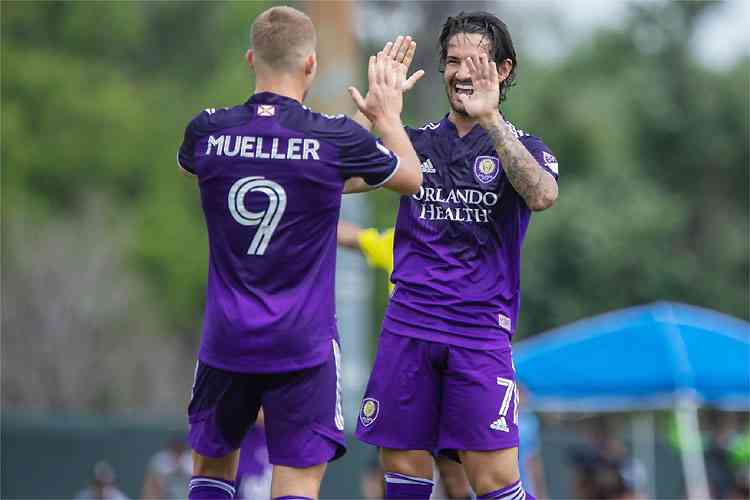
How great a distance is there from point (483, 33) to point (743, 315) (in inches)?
1059

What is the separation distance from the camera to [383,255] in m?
8.23

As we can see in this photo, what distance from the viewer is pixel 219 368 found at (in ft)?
17.8

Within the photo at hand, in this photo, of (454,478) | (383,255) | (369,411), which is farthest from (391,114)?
(454,478)

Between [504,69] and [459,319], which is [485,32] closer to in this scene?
[504,69]

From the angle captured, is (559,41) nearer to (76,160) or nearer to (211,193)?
(76,160)

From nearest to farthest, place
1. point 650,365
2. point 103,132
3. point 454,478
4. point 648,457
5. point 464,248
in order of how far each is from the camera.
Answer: point 464,248
point 454,478
point 650,365
point 648,457
point 103,132

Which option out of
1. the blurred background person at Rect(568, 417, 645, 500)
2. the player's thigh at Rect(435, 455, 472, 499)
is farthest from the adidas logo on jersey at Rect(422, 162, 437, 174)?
the blurred background person at Rect(568, 417, 645, 500)

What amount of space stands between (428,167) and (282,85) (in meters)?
1.00

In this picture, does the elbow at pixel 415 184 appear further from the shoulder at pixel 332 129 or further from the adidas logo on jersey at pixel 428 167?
the adidas logo on jersey at pixel 428 167

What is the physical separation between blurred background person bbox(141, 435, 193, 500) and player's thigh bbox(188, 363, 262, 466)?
31.7 ft

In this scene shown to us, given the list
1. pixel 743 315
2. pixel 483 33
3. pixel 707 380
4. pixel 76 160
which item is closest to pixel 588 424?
pixel 743 315

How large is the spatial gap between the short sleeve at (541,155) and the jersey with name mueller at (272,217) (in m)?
0.86

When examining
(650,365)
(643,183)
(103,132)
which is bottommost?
(650,365)

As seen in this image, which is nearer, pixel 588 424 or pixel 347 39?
pixel 347 39
